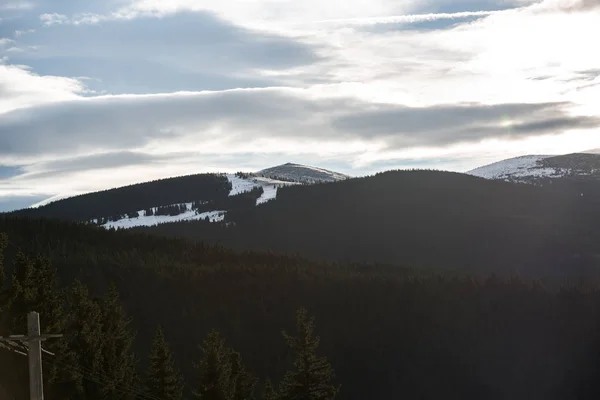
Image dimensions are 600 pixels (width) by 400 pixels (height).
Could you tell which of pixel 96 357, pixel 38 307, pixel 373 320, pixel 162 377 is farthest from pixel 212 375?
pixel 373 320

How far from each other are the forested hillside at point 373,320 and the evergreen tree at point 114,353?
87.9m

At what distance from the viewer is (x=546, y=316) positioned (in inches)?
5984

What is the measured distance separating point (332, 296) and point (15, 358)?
125 m

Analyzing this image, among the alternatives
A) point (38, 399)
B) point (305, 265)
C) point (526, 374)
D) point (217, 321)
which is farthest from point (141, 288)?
point (38, 399)

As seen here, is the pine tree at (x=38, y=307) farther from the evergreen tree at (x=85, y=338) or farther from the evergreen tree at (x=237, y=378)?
the evergreen tree at (x=237, y=378)

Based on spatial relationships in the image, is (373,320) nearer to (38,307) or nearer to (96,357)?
(96,357)

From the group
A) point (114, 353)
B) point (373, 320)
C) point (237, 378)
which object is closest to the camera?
point (114, 353)

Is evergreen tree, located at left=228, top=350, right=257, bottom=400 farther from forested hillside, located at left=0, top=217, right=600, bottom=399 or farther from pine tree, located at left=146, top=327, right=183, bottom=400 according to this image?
forested hillside, located at left=0, top=217, right=600, bottom=399

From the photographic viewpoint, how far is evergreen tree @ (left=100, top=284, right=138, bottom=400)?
41625mm

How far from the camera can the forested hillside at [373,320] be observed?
142 metres

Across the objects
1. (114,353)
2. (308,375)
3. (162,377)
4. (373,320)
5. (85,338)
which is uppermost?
(85,338)

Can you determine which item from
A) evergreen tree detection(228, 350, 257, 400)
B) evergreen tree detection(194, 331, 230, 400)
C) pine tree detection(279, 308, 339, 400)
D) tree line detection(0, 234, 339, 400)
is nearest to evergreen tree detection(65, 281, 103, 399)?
tree line detection(0, 234, 339, 400)

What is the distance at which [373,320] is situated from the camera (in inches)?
6068

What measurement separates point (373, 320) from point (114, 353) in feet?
373
